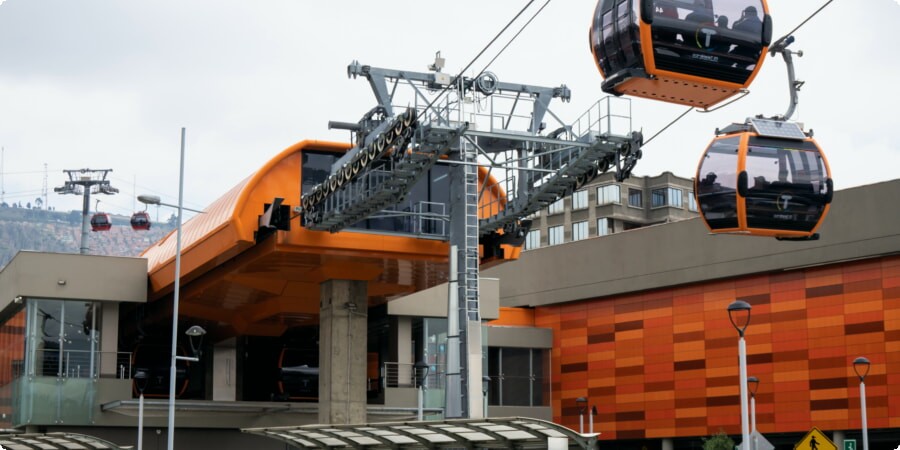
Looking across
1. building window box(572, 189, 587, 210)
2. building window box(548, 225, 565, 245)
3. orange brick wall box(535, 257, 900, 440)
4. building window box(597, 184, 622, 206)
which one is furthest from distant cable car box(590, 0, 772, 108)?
building window box(548, 225, 565, 245)

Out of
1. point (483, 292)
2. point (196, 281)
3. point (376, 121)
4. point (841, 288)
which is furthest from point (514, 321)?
point (376, 121)

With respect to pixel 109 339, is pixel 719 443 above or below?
below

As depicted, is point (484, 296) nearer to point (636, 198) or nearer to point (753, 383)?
point (753, 383)

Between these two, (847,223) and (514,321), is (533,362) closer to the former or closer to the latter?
(514,321)

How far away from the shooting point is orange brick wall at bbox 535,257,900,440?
4850 cm

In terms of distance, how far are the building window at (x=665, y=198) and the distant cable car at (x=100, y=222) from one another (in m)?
43.9

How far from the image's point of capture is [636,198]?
107m

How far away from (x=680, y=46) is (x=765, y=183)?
201 inches

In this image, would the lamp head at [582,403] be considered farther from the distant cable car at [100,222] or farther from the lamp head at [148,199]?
the distant cable car at [100,222]

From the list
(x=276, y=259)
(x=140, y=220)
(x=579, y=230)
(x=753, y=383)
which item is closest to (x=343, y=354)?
(x=276, y=259)

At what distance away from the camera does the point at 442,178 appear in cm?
3781

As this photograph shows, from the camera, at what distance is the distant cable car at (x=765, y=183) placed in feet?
78.3

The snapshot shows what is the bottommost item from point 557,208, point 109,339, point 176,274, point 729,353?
point 729,353

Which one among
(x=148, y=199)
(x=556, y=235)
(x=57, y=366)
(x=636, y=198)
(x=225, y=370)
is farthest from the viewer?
(x=556, y=235)
